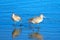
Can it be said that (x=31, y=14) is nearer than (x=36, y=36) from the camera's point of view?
No

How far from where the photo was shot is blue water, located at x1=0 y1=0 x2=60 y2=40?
2.67m

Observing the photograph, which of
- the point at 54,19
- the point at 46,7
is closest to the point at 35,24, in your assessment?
the point at 54,19

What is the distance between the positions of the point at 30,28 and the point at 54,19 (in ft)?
1.71

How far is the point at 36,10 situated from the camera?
3789 millimetres

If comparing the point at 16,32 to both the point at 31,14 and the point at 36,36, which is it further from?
the point at 31,14

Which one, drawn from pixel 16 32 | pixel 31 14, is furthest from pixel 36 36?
pixel 31 14

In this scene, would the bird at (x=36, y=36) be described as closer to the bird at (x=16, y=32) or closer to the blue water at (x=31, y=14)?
the blue water at (x=31, y=14)

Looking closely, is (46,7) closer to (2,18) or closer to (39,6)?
(39,6)

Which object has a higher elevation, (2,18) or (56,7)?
(56,7)

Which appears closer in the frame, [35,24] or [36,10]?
[35,24]

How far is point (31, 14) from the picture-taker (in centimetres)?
356

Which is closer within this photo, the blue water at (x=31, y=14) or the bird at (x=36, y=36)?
the bird at (x=36, y=36)

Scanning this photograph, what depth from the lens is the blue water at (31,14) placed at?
8.75 feet

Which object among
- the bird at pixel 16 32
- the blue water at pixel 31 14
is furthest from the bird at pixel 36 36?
the bird at pixel 16 32
